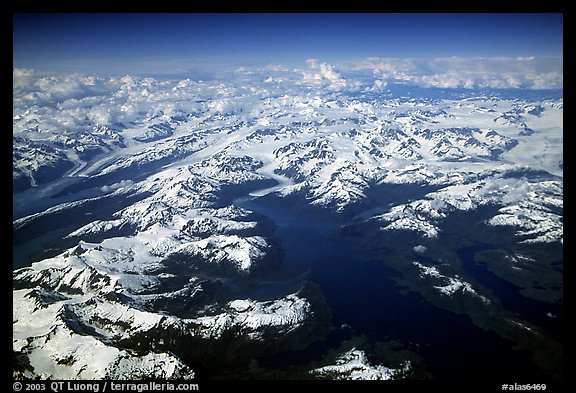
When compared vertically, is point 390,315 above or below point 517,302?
above

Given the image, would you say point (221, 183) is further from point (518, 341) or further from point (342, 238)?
point (518, 341)

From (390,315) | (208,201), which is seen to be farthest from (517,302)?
(208,201)

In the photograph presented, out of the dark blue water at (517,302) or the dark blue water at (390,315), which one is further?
the dark blue water at (517,302)

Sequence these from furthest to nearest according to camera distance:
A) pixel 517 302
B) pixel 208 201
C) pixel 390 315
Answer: pixel 208 201
pixel 517 302
pixel 390 315

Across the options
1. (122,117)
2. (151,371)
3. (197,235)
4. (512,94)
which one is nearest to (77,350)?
(151,371)

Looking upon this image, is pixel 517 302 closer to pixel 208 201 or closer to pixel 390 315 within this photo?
pixel 390 315
